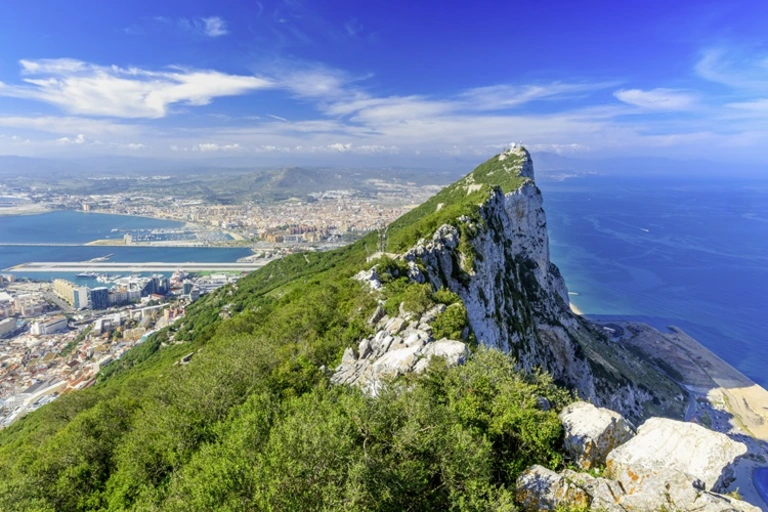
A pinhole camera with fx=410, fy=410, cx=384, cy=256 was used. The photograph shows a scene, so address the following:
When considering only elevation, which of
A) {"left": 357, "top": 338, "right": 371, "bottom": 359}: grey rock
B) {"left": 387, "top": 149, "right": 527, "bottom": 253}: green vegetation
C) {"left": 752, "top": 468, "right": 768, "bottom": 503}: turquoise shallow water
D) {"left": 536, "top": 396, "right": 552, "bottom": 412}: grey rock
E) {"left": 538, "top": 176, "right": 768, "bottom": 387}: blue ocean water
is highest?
{"left": 387, "top": 149, "right": 527, "bottom": 253}: green vegetation

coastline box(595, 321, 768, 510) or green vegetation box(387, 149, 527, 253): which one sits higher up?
green vegetation box(387, 149, 527, 253)

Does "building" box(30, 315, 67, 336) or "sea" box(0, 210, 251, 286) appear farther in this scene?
"sea" box(0, 210, 251, 286)

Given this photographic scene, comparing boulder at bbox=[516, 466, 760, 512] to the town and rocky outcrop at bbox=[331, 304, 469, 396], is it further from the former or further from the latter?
the town

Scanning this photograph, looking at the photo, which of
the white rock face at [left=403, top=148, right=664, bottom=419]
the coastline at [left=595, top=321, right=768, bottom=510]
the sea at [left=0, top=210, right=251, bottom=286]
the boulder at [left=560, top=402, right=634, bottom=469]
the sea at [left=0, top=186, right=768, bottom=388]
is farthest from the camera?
the sea at [left=0, top=210, right=251, bottom=286]

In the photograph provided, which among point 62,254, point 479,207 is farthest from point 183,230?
point 479,207

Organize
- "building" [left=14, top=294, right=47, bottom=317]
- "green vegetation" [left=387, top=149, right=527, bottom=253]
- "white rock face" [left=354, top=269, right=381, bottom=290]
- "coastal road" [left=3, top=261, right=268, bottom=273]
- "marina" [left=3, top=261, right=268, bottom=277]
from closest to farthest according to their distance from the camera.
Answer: "white rock face" [left=354, top=269, right=381, bottom=290] < "green vegetation" [left=387, top=149, right=527, bottom=253] < "building" [left=14, top=294, right=47, bottom=317] < "marina" [left=3, top=261, right=268, bottom=277] < "coastal road" [left=3, top=261, right=268, bottom=273]

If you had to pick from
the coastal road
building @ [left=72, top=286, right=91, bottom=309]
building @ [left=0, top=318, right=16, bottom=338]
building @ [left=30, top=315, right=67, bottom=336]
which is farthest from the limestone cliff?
building @ [left=0, top=318, right=16, bottom=338]

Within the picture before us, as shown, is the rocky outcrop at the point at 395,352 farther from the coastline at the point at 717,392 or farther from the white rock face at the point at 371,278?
the coastline at the point at 717,392
